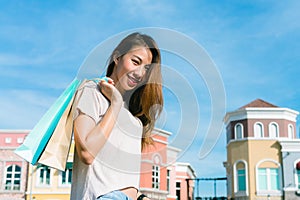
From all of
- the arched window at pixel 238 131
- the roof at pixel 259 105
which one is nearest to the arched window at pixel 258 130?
the arched window at pixel 238 131

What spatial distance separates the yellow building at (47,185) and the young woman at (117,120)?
1842cm

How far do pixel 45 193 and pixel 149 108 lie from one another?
18.9m

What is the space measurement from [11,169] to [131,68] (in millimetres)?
20001

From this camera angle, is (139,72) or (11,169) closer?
(139,72)

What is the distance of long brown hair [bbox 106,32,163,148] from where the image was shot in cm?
159

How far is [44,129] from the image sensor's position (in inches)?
53.7

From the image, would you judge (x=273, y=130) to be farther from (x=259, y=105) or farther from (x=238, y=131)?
(x=238, y=131)

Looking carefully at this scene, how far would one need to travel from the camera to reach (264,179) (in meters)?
20.4

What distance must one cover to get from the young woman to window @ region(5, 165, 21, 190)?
19.7 meters

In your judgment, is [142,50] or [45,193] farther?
[45,193]

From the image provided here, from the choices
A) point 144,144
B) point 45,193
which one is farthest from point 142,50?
point 45,193

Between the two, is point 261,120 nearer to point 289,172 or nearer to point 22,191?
point 289,172

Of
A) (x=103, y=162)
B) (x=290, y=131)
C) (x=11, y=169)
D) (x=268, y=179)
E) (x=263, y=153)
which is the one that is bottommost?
(x=103, y=162)

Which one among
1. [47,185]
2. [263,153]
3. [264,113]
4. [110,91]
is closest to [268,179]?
[263,153]
